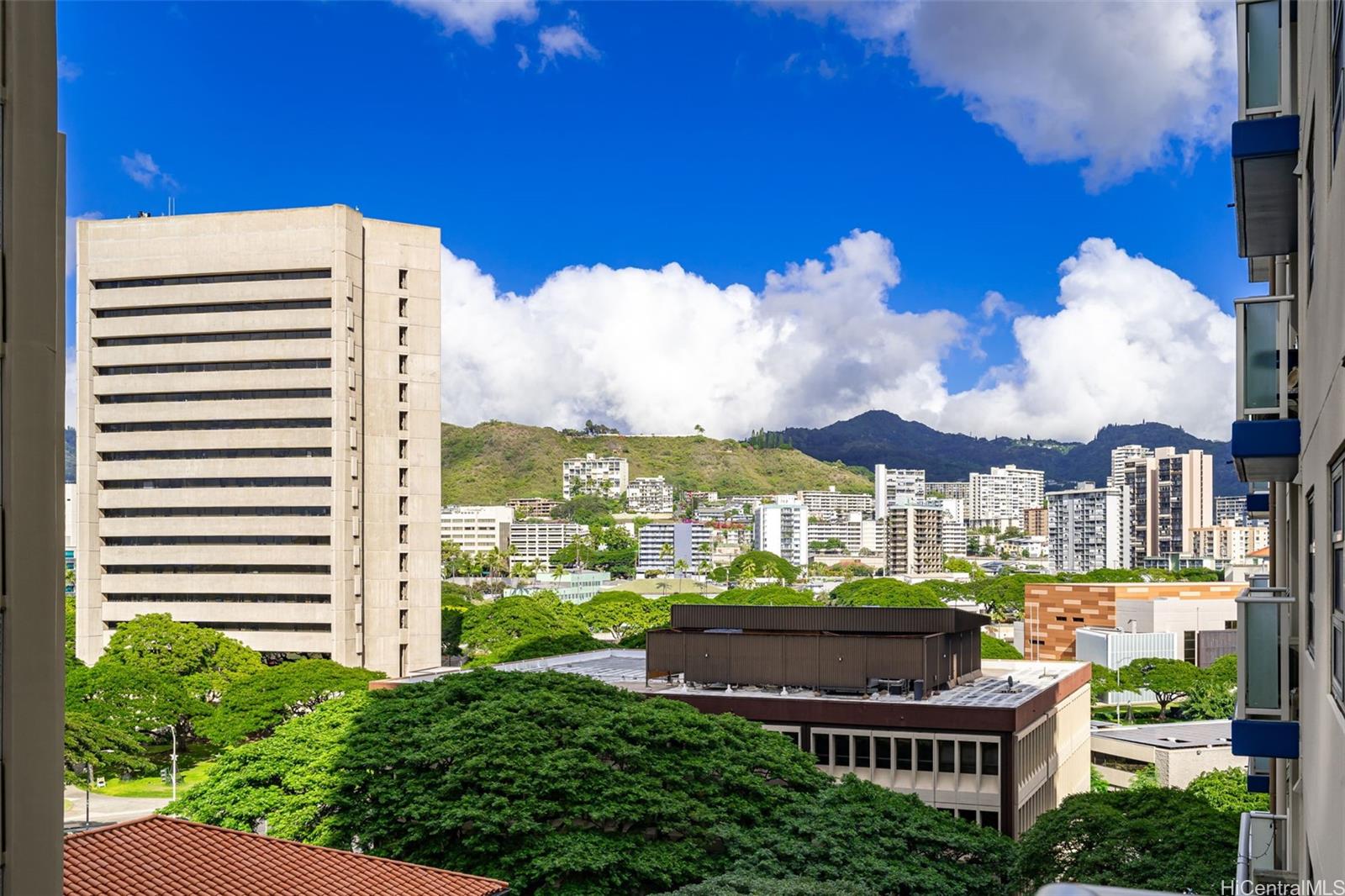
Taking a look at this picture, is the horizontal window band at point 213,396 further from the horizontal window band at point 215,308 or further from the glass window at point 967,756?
the glass window at point 967,756

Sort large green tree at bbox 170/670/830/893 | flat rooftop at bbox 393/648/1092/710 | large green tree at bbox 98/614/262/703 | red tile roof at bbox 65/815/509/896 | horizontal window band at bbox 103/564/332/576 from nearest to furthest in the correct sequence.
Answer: red tile roof at bbox 65/815/509/896
large green tree at bbox 170/670/830/893
flat rooftop at bbox 393/648/1092/710
large green tree at bbox 98/614/262/703
horizontal window band at bbox 103/564/332/576

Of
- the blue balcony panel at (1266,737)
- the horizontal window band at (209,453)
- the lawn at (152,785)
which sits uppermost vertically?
the horizontal window band at (209,453)

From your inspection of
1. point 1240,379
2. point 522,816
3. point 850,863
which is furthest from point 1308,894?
point 522,816

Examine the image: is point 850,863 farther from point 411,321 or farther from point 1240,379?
point 411,321

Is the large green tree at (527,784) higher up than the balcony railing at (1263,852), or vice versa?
the balcony railing at (1263,852)

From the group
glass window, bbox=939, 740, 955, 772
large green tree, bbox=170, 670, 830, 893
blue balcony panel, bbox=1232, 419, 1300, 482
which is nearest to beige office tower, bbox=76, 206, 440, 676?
large green tree, bbox=170, 670, 830, 893

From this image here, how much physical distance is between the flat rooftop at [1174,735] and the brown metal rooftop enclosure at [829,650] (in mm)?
16205

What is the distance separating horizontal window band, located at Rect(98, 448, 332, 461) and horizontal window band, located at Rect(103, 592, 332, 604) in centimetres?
828

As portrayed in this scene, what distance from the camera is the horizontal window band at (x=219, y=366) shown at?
67250 millimetres

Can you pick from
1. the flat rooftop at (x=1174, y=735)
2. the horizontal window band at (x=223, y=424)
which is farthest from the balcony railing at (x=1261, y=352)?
the horizontal window band at (x=223, y=424)

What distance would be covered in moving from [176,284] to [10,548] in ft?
231

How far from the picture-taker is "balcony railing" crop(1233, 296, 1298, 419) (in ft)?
28.3

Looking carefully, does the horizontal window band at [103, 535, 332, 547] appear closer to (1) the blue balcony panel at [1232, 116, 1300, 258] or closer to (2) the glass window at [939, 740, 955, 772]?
(2) the glass window at [939, 740, 955, 772]

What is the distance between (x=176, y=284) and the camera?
226 feet
